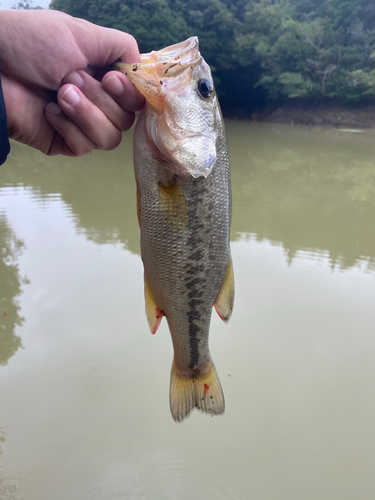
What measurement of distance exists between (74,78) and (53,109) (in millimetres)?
174

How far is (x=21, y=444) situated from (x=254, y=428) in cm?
173

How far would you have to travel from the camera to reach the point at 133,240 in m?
5.64

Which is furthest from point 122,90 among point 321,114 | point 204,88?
point 321,114

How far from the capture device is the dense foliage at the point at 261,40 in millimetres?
22984

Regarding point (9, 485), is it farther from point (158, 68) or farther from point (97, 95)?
point (158, 68)

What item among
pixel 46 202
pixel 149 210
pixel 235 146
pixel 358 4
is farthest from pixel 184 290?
pixel 358 4

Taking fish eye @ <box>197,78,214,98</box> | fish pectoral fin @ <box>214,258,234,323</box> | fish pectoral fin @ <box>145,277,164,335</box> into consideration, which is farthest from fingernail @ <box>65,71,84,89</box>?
fish pectoral fin @ <box>214,258,234,323</box>

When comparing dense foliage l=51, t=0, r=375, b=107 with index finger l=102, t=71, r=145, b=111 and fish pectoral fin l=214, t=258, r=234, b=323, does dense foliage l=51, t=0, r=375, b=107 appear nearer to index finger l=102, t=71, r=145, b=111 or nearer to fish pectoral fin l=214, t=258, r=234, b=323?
index finger l=102, t=71, r=145, b=111

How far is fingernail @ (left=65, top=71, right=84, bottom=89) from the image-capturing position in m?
1.49

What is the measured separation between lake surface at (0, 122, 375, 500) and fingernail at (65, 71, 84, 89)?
7.80 ft

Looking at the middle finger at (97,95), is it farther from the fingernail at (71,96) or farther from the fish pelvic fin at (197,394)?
the fish pelvic fin at (197,394)

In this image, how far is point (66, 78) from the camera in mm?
1499

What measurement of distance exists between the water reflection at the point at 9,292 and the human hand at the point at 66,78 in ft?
8.10

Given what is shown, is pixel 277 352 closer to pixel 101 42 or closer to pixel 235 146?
pixel 101 42
